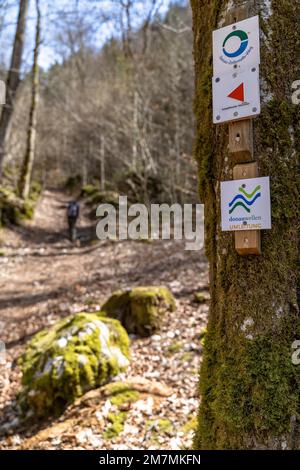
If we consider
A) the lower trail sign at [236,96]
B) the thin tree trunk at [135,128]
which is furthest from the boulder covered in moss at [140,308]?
the thin tree trunk at [135,128]

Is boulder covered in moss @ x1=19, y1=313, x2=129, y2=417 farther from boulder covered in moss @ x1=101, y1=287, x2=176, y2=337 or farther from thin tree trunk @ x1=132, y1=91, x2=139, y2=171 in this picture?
thin tree trunk @ x1=132, y1=91, x2=139, y2=171

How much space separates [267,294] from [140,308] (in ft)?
14.6

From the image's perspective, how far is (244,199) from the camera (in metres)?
1.65

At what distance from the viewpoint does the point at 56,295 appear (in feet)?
26.3

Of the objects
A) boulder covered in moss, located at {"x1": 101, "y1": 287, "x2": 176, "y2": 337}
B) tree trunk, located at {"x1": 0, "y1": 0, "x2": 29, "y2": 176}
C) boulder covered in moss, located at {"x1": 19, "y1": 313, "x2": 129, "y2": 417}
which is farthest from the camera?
tree trunk, located at {"x1": 0, "y1": 0, "x2": 29, "y2": 176}

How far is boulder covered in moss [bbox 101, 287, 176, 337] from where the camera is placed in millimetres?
5801

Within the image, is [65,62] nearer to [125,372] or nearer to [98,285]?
[98,285]

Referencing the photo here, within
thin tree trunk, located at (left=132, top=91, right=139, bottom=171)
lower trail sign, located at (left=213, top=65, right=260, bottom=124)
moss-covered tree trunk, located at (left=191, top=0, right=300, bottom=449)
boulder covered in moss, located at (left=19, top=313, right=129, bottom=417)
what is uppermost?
thin tree trunk, located at (left=132, top=91, right=139, bottom=171)

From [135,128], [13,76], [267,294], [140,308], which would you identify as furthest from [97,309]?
[13,76]

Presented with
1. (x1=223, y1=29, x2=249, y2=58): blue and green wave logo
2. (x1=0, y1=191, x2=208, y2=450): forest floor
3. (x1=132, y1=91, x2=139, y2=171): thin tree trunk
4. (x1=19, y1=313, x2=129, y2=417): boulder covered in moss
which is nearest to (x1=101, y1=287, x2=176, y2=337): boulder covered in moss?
(x1=0, y1=191, x2=208, y2=450): forest floor

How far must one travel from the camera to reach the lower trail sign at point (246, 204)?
1599 mm

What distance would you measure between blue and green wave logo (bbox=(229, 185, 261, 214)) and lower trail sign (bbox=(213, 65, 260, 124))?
32 cm
